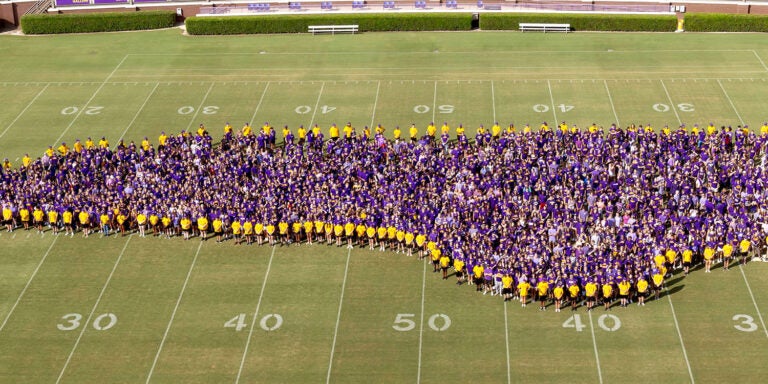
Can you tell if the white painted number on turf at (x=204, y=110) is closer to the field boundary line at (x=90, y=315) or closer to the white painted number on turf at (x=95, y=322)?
the field boundary line at (x=90, y=315)

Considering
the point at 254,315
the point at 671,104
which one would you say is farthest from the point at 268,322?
the point at 671,104

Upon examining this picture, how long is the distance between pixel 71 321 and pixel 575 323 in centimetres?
1706

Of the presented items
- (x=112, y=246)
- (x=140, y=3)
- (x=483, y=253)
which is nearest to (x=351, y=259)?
(x=483, y=253)

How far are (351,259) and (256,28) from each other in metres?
30.2

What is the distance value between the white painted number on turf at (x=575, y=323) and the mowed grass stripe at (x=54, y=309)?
16147mm

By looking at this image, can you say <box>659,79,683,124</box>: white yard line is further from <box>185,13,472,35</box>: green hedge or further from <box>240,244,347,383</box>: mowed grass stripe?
<box>240,244,347,383</box>: mowed grass stripe

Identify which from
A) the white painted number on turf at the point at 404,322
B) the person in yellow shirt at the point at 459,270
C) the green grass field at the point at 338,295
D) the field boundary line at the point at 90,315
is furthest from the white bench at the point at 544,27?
the white painted number on turf at the point at 404,322

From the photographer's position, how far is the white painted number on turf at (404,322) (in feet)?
115

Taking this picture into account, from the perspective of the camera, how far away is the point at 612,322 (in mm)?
34625

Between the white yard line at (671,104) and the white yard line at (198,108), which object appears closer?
the white yard line at (671,104)

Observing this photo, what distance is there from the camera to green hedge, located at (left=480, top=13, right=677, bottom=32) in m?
63.2

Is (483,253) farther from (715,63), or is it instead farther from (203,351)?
(715,63)

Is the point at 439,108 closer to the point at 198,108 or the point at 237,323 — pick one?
the point at 198,108

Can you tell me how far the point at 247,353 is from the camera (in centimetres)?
3400
